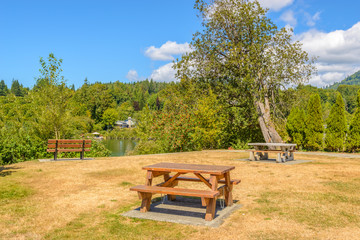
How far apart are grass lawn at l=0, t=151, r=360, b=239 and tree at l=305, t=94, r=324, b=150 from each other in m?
8.04

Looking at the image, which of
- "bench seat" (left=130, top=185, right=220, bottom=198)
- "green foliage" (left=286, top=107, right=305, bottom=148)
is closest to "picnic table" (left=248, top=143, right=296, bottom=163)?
"green foliage" (left=286, top=107, right=305, bottom=148)

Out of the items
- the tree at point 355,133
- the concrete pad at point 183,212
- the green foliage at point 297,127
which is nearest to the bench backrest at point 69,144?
the concrete pad at point 183,212

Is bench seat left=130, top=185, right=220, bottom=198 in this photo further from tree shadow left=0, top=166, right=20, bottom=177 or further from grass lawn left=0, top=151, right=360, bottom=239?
tree shadow left=0, top=166, right=20, bottom=177

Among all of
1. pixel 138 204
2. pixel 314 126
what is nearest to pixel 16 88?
pixel 314 126

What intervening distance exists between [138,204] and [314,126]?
48.0 feet

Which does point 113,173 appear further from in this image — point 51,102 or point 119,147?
point 119,147

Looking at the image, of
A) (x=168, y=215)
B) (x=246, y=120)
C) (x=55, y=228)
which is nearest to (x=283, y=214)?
(x=168, y=215)

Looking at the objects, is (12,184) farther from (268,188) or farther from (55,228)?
(268,188)

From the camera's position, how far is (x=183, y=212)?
19.8 feet

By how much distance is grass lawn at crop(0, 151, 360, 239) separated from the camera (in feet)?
16.0

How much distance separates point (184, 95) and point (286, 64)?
7.39m

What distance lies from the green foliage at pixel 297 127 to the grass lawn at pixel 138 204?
8.80 m

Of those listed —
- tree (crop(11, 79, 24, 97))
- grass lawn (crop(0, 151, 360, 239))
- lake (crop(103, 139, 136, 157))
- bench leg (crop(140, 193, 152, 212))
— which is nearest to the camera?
grass lawn (crop(0, 151, 360, 239))

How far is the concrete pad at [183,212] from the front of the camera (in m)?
5.43
